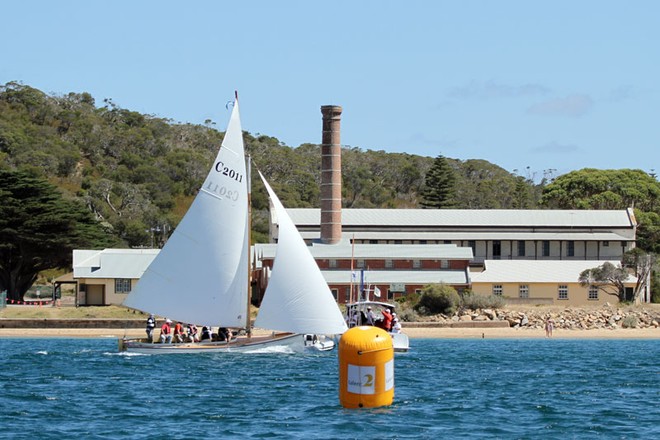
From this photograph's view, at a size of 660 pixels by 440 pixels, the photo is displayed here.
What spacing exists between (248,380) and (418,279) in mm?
43169

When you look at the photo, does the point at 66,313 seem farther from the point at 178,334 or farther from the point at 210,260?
the point at 210,260

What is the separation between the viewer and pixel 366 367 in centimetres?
2819

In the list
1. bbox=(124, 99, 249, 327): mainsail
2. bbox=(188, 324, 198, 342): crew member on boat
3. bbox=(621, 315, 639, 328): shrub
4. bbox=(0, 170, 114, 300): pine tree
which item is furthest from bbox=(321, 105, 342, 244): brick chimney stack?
bbox=(124, 99, 249, 327): mainsail

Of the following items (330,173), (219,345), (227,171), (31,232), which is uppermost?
(330,173)

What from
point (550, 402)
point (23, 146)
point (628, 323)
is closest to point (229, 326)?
point (550, 402)

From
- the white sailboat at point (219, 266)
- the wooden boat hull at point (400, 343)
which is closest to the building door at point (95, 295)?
the white sailboat at point (219, 266)

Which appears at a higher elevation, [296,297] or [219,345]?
[296,297]

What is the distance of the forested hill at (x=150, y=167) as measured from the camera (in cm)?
13100

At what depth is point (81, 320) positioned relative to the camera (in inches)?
2741

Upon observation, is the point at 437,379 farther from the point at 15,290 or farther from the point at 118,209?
the point at 118,209

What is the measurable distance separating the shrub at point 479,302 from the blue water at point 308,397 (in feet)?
77.9

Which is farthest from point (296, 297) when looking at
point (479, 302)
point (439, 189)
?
point (439, 189)

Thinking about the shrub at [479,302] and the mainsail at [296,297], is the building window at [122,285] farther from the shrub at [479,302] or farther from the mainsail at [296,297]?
the mainsail at [296,297]

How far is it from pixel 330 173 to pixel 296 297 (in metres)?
44.1
